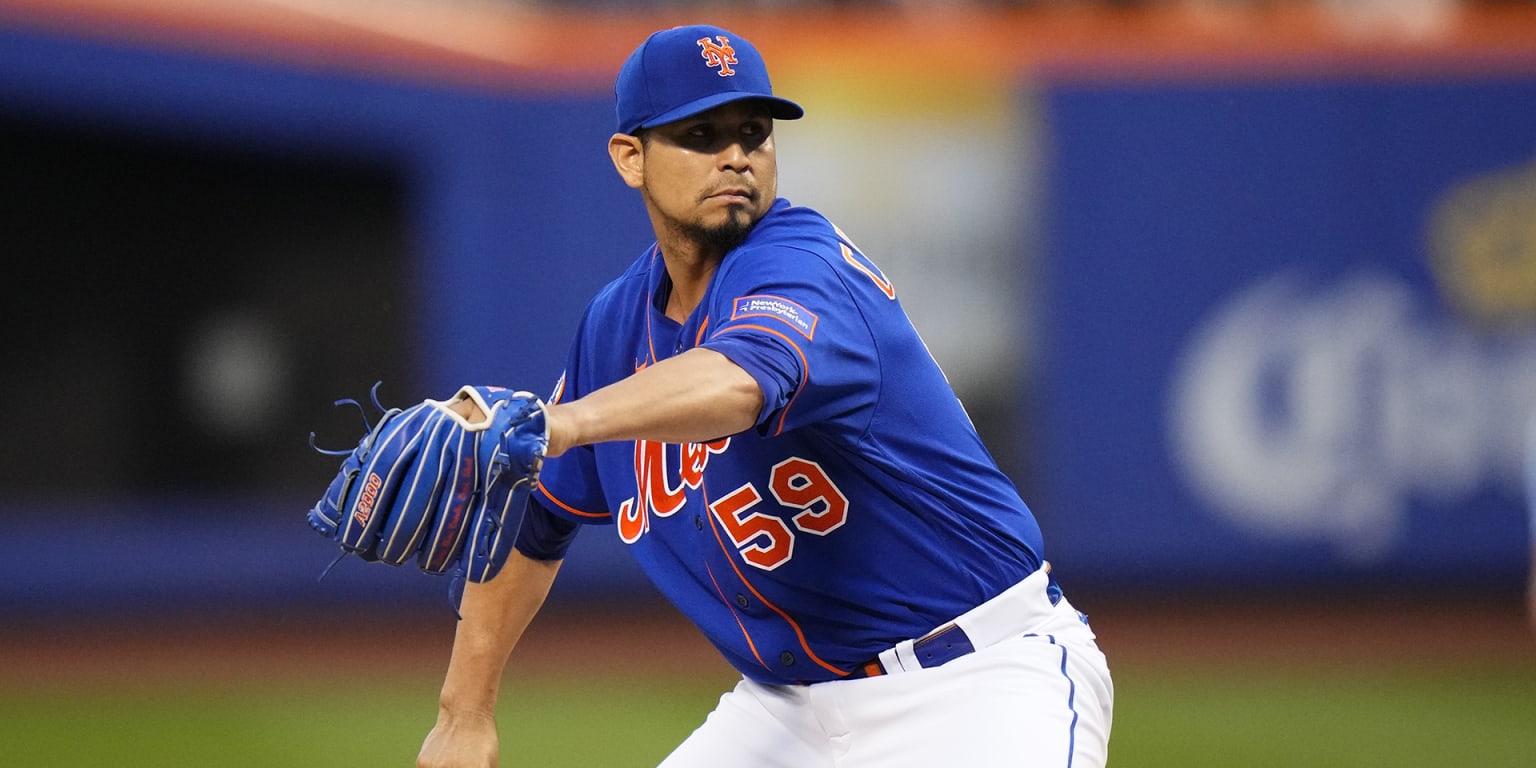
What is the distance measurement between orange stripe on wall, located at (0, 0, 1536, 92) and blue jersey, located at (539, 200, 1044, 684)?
7.27m

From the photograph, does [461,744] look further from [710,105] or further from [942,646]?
[710,105]

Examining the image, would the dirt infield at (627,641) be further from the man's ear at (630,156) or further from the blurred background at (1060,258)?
the man's ear at (630,156)

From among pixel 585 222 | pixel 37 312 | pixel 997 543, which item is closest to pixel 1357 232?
pixel 585 222

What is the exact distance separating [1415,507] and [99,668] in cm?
748

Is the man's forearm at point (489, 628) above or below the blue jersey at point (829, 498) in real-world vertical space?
below

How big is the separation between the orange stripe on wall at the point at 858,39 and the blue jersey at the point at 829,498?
7.27 m

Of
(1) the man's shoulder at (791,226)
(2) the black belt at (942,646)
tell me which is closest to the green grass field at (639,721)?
(2) the black belt at (942,646)

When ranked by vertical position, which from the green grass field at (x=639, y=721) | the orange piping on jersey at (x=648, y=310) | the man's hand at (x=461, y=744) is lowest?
the green grass field at (x=639, y=721)

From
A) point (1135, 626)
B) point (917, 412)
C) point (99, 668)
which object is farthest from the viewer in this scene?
point (1135, 626)

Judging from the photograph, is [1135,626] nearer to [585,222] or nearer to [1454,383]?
[1454,383]

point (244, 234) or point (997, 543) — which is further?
point (244, 234)

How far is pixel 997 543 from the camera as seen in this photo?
3137mm

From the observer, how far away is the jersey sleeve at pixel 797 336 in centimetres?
253

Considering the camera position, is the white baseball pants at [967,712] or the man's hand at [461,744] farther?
the man's hand at [461,744]
